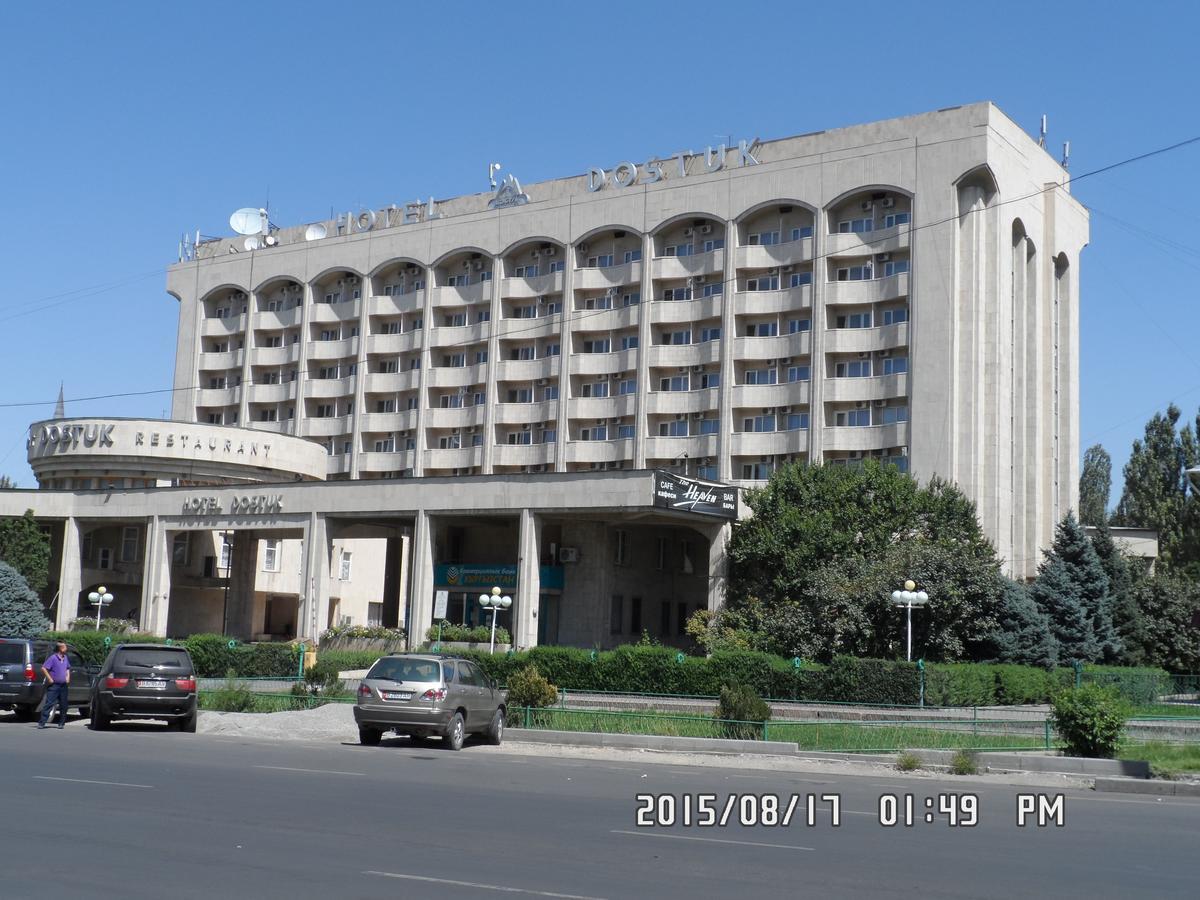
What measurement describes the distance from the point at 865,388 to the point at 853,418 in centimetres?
157

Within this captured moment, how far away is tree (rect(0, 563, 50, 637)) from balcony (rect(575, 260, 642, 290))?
30.6m

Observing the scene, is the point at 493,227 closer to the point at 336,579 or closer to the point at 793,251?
the point at 793,251

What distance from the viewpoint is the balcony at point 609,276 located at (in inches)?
2557

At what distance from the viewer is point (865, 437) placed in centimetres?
5722

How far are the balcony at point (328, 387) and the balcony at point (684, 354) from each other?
20851 mm

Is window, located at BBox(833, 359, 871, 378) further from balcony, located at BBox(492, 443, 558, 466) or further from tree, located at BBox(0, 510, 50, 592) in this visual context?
tree, located at BBox(0, 510, 50, 592)

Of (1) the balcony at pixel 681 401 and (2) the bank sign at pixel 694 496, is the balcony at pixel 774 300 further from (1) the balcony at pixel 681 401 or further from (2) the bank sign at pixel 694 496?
(2) the bank sign at pixel 694 496

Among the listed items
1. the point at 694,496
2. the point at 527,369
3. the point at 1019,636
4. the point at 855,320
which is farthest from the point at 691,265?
the point at 1019,636

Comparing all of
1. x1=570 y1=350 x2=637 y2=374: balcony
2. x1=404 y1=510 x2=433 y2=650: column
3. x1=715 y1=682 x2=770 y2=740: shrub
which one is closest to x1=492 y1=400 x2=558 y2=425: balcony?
x1=570 y1=350 x2=637 y2=374: balcony

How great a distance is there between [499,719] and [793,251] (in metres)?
41.0

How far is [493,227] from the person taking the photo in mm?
69375

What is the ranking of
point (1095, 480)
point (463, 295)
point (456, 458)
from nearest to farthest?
point (456, 458), point (463, 295), point (1095, 480)

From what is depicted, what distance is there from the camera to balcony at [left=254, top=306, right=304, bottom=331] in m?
77.0

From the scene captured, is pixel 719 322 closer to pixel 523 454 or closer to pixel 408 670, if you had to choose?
pixel 523 454
